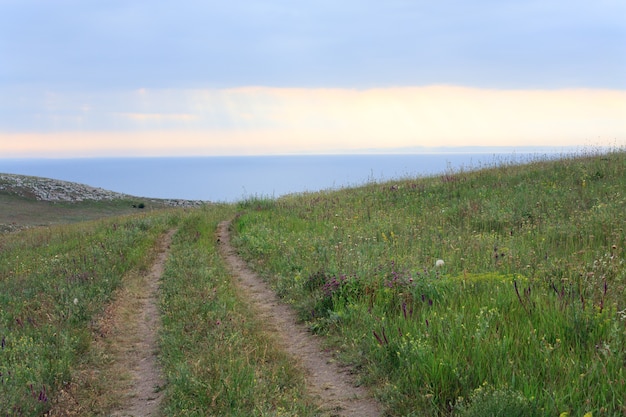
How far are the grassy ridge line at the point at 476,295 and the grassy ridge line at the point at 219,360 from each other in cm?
84

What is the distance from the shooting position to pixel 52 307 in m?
7.55

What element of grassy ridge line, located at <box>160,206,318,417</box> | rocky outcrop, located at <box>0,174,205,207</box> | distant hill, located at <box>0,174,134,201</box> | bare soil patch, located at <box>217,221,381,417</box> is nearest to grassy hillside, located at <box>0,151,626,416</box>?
grassy ridge line, located at <box>160,206,318,417</box>

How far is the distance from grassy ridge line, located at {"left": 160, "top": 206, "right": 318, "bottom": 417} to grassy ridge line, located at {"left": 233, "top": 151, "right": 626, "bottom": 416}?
2.75 feet

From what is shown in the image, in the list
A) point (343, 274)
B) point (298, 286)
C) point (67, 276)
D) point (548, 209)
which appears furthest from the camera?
point (548, 209)

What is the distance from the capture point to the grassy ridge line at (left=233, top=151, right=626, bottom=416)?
3727 mm

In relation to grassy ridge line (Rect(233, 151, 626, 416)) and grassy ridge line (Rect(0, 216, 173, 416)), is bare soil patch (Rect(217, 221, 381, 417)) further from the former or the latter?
grassy ridge line (Rect(0, 216, 173, 416))

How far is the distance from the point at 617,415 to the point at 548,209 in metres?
8.66

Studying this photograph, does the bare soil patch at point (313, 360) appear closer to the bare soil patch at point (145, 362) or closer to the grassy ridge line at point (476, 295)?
the grassy ridge line at point (476, 295)

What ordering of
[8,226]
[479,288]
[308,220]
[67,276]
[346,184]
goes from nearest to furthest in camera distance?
[479,288]
[67,276]
[308,220]
[346,184]
[8,226]

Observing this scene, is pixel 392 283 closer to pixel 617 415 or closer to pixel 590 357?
pixel 590 357

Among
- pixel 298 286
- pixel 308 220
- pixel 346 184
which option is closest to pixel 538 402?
pixel 298 286

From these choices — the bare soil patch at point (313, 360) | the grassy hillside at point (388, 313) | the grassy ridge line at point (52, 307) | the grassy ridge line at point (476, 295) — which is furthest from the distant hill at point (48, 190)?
the bare soil patch at point (313, 360)

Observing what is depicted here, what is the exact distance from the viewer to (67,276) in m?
9.38

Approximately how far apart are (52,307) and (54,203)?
4762 cm
